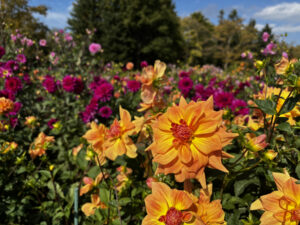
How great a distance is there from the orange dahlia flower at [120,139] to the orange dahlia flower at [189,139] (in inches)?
11.3

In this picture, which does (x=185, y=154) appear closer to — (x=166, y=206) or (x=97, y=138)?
(x=166, y=206)

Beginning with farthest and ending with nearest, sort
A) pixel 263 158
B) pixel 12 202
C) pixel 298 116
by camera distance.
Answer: pixel 12 202 < pixel 298 116 < pixel 263 158

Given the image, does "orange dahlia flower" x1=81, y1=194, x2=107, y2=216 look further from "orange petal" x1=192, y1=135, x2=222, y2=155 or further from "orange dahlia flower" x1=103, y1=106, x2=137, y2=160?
"orange petal" x1=192, y1=135, x2=222, y2=155

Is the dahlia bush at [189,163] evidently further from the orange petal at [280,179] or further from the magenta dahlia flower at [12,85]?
the magenta dahlia flower at [12,85]

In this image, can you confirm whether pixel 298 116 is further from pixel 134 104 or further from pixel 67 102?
pixel 67 102

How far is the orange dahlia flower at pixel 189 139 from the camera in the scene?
0.63 meters

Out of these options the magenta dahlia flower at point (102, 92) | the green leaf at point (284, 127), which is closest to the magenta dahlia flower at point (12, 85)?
the magenta dahlia flower at point (102, 92)

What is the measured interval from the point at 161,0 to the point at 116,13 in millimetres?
4731

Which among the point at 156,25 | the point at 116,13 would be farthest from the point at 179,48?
the point at 116,13

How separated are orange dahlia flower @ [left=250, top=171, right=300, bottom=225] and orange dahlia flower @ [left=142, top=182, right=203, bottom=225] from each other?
20 centimetres

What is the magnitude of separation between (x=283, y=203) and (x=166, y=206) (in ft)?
1.03

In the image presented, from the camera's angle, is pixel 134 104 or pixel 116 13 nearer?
pixel 134 104

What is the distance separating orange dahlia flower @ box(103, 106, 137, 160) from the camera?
0.94 m

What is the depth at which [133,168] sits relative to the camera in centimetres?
126
